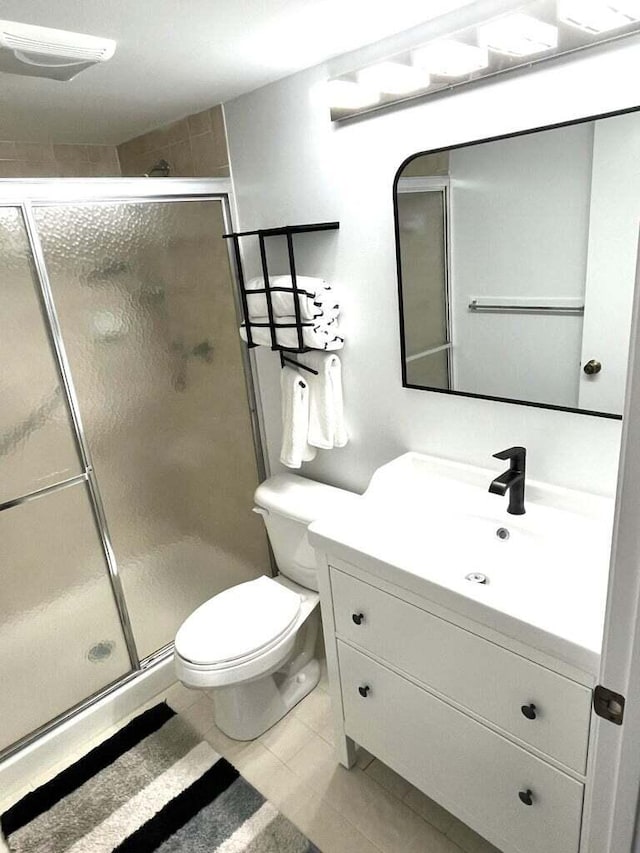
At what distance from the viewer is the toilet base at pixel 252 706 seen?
6.17 feet

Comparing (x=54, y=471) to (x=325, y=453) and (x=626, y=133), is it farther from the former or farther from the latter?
(x=626, y=133)

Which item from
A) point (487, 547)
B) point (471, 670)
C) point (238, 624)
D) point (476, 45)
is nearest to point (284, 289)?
point (476, 45)

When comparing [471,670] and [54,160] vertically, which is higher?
[54,160]

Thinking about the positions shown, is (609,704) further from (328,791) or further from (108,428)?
(108,428)

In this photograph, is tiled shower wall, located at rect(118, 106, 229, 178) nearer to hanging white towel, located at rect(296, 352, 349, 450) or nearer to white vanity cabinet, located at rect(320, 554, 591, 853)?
hanging white towel, located at rect(296, 352, 349, 450)

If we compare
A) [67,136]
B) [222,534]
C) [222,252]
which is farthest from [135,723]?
[67,136]

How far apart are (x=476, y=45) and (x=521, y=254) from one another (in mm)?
494

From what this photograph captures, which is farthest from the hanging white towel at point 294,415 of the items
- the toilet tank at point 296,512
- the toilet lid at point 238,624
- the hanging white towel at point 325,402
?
the toilet lid at point 238,624

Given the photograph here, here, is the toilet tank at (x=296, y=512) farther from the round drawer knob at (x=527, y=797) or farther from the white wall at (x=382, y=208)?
the round drawer knob at (x=527, y=797)

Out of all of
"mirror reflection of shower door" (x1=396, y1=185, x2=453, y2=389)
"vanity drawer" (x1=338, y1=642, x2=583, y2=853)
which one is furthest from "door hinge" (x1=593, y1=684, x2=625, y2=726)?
"mirror reflection of shower door" (x1=396, y1=185, x2=453, y2=389)

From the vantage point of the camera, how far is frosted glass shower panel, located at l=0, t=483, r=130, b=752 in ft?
5.85

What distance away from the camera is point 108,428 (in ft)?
6.25

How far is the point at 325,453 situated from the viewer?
2.15 m

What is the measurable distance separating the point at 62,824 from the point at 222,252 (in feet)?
6.47
